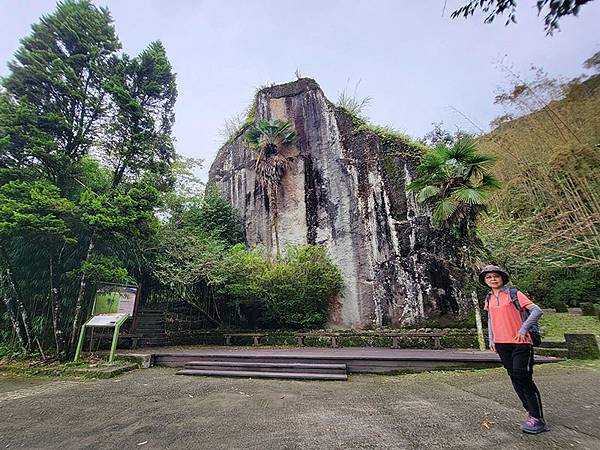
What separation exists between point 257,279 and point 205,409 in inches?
212

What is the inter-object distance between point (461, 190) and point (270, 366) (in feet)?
17.9

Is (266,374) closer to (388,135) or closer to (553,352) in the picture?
(553,352)

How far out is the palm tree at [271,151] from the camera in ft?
38.4

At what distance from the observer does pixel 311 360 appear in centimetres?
561

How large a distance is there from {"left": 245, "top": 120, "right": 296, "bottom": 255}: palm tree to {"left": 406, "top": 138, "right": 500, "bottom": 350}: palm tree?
5873 millimetres

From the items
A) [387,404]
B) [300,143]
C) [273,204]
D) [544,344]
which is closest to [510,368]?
[387,404]

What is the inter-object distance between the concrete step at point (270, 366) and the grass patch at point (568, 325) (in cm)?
636

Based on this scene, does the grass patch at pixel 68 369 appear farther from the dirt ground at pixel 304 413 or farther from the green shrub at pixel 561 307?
the green shrub at pixel 561 307

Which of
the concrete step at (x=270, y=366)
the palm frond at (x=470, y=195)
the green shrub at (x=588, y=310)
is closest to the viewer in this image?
the concrete step at (x=270, y=366)

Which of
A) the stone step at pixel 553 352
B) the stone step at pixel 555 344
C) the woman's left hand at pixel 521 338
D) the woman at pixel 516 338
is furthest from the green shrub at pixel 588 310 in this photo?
the woman's left hand at pixel 521 338

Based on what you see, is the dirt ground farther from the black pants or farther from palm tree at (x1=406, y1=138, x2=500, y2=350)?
palm tree at (x1=406, y1=138, x2=500, y2=350)

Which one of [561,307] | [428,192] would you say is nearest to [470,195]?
[428,192]

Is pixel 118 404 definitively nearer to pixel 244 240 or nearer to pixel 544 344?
pixel 544 344

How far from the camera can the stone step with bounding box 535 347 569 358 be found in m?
5.30
